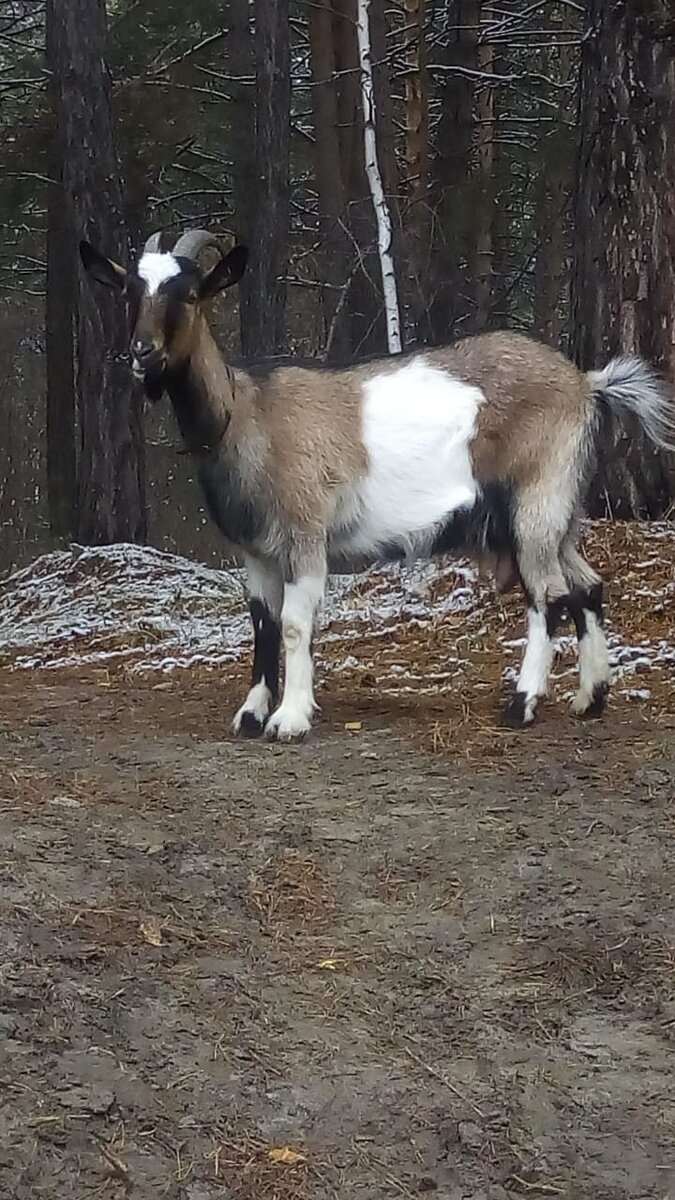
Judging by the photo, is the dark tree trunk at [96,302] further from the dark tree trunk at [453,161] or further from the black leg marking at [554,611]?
the black leg marking at [554,611]

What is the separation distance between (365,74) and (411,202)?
150cm

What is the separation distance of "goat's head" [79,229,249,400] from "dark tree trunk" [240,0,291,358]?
18.9 ft

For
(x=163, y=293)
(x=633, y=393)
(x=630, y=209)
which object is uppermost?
(x=630, y=209)

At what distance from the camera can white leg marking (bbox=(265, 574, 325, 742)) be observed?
5.62 metres

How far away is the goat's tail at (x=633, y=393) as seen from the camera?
19.2 ft

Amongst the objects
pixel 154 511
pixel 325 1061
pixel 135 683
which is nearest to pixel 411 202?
pixel 135 683

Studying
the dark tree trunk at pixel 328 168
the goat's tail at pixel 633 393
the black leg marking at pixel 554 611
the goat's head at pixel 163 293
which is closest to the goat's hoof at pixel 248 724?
the black leg marking at pixel 554 611

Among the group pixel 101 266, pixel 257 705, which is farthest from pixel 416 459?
pixel 101 266

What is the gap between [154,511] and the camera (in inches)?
937

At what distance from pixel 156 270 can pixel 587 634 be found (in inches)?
84.4

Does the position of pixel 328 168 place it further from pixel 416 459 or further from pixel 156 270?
pixel 156 270

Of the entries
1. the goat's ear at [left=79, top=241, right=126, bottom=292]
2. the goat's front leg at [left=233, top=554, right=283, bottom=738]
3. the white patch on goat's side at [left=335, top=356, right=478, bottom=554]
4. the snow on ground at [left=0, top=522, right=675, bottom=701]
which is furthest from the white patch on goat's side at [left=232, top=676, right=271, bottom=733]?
the goat's ear at [left=79, top=241, right=126, bottom=292]

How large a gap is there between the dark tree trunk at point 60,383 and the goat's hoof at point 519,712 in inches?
305

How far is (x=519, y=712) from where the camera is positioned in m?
5.69
